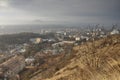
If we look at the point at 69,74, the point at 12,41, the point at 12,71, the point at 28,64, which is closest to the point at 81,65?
the point at 69,74

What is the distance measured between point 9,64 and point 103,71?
22.1 m

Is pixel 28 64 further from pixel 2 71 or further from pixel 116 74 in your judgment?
pixel 116 74

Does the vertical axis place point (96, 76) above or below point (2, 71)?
above

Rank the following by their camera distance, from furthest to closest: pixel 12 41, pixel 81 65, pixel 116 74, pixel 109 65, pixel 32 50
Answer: pixel 12 41 < pixel 32 50 < pixel 81 65 < pixel 109 65 < pixel 116 74

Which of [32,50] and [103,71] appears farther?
[32,50]

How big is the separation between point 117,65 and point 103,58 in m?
2.17

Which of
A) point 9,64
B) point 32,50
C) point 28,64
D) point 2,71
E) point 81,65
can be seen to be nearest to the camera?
point 81,65

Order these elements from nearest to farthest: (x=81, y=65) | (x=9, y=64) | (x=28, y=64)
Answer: (x=81, y=65) < (x=9, y=64) < (x=28, y=64)

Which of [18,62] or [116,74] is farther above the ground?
[116,74]

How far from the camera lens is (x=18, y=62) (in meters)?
39.6

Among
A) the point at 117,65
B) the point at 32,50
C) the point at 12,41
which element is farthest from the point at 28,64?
the point at 12,41

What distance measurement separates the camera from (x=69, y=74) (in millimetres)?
20969

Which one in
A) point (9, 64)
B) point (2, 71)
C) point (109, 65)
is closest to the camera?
point (109, 65)

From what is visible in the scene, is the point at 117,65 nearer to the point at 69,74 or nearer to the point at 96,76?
the point at 96,76
